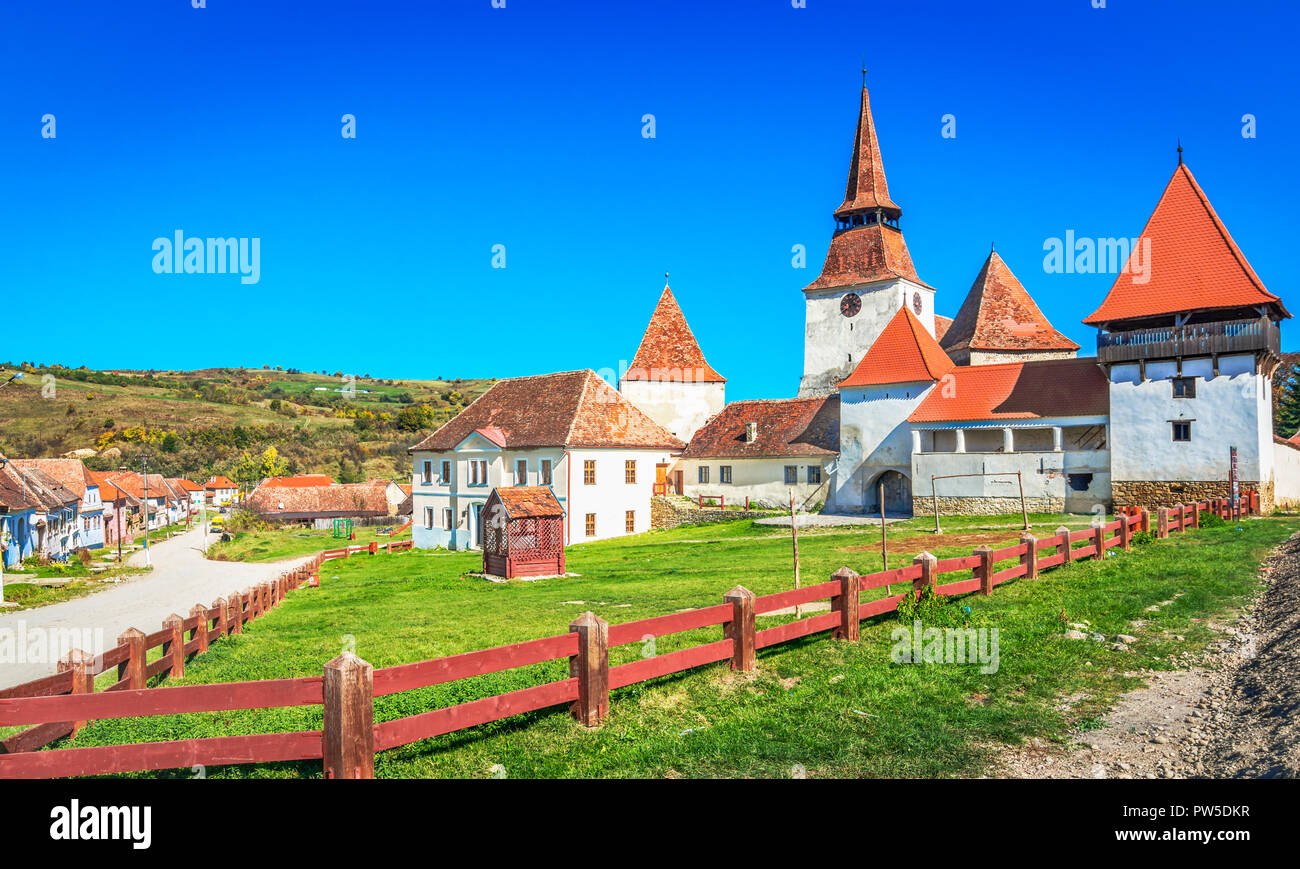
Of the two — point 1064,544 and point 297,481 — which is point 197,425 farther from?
point 1064,544

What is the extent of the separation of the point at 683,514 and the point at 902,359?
13645 millimetres

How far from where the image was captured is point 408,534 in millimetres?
55281

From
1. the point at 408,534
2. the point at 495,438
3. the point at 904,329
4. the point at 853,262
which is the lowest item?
the point at 408,534

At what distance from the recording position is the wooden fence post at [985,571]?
1300 cm

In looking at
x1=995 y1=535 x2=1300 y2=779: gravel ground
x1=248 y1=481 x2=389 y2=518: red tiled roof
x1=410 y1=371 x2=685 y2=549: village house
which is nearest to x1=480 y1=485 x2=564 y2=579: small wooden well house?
x1=410 y1=371 x2=685 y2=549: village house

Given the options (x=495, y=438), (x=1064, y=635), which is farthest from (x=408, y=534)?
(x=1064, y=635)

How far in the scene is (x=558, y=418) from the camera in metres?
41.9

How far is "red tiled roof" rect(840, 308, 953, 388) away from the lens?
1533 inches

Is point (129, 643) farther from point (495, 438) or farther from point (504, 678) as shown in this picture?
point (495, 438)

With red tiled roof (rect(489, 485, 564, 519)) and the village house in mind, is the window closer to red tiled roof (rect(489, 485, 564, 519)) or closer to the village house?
the village house

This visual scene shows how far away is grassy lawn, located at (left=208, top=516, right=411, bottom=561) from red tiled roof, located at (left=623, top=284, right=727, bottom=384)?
19.4 m

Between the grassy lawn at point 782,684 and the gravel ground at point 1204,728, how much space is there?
31 centimetres

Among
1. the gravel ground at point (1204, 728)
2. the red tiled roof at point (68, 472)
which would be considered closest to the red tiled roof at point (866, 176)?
the gravel ground at point (1204, 728)
